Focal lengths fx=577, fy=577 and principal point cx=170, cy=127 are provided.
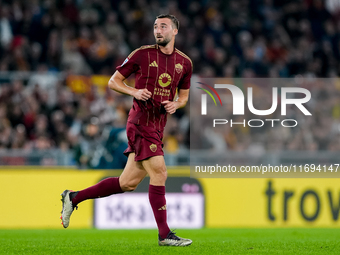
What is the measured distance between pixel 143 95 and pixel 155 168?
0.69 meters

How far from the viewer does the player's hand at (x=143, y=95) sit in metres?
5.30

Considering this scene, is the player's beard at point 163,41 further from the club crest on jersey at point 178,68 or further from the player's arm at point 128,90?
the player's arm at point 128,90

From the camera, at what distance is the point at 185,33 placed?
45.8 ft

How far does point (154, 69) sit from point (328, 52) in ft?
32.3

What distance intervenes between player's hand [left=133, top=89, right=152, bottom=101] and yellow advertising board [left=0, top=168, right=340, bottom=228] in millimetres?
3776

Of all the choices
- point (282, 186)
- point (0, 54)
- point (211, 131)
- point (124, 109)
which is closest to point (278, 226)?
point (282, 186)

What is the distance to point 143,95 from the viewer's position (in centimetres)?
530

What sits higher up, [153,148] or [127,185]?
[153,148]

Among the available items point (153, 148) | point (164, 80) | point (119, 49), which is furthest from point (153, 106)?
point (119, 49)

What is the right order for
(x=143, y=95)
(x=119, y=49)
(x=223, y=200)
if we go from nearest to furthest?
(x=143, y=95) → (x=223, y=200) → (x=119, y=49)

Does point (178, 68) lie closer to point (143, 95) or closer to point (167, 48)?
point (167, 48)

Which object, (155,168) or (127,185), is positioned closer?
(155,168)

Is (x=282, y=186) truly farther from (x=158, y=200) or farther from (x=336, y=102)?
(x=158, y=200)

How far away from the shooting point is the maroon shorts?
17.6ft
